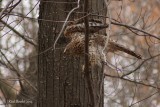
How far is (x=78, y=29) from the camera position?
2.87m

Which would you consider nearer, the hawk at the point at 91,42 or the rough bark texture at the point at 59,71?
the hawk at the point at 91,42

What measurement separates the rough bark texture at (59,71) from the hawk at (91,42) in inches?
10.4

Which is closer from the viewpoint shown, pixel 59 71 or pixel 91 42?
pixel 91 42

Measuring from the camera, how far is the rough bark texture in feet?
10.4

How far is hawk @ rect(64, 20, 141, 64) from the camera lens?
276 centimetres

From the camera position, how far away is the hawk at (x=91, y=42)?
2764 mm

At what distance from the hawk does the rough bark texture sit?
265 mm

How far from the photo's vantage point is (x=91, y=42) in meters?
2.80

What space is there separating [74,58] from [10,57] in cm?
219

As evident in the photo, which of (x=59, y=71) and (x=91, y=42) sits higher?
(x=91, y=42)

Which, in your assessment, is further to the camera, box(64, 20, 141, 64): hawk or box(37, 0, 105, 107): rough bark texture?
box(37, 0, 105, 107): rough bark texture

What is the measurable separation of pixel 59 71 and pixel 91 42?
19.6 inches

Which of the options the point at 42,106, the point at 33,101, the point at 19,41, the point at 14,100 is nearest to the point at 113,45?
the point at 42,106

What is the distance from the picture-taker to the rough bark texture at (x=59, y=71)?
10.4 feet
